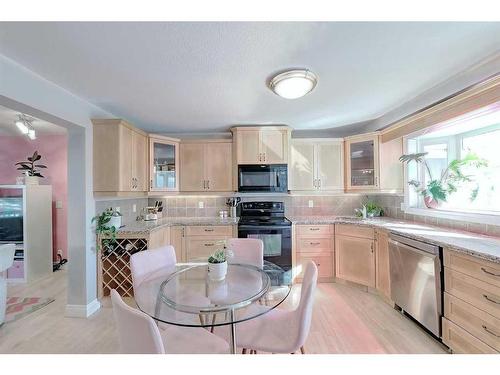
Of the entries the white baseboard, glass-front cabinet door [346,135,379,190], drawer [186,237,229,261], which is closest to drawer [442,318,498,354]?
glass-front cabinet door [346,135,379,190]

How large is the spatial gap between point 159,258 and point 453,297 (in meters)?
2.31

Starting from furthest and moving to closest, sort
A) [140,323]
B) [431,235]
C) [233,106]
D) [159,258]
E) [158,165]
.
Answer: [158,165] → [233,106] → [431,235] → [159,258] → [140,323]

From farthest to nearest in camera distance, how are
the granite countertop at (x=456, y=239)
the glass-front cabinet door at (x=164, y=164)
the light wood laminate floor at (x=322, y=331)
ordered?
the glass-front cabinet door at (x=164, y=164) < the light wood laminate floor at (x=322, y=331) < the granite countertop at (x=456, y=239)

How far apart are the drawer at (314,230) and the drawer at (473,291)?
4.69ft

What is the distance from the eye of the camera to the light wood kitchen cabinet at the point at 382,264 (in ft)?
8.45

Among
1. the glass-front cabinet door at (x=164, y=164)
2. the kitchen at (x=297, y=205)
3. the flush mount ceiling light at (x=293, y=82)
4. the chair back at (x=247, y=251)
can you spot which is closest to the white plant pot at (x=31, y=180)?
the kitchen at (x=297, y=205)

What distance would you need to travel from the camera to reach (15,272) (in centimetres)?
330

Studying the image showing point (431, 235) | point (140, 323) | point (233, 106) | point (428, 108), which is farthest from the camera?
point (233, 106)

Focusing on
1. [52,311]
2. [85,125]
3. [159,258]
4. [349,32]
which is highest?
[349,32]

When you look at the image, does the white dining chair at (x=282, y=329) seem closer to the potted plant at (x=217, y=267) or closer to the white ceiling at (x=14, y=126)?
the potted plant at (x=217, y=267)

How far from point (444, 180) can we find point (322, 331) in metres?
2.13

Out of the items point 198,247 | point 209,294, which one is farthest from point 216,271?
point 198,247
